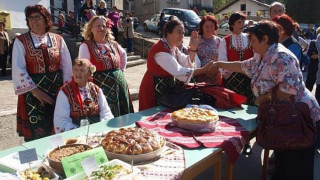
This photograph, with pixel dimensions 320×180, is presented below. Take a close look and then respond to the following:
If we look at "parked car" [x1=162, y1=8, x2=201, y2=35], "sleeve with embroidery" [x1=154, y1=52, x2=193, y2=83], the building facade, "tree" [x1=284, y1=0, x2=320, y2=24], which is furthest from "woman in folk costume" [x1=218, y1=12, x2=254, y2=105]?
the building facade

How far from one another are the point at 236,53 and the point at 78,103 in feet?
6.58

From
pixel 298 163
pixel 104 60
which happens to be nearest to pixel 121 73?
pixel 104 60

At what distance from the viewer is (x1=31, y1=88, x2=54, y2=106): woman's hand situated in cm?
307

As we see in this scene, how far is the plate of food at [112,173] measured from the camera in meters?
1.65

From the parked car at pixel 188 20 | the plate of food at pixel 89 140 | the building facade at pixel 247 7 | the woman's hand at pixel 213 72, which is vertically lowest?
the plate of food at pixel 89 140

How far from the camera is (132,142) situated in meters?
2.02

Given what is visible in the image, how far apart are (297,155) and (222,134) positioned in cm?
80

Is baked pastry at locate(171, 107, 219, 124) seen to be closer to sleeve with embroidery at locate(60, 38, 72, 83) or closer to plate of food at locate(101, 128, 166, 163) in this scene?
plate of food at locate(101, 128, 166, 163)

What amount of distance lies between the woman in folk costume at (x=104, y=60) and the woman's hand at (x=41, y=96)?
497mm

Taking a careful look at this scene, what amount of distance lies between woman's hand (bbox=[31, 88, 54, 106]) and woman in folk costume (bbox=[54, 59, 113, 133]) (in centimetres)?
36

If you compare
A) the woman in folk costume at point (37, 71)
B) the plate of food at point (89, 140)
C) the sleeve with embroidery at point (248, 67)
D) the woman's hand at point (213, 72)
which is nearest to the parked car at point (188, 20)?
the woman's hand at point (213, 72)

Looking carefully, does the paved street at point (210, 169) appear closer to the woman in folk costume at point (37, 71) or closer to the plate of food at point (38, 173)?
the woman in folk costume at point (37, 71)

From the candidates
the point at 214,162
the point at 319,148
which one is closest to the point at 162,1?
the point at 319,148

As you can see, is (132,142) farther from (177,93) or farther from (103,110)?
(177,93)
